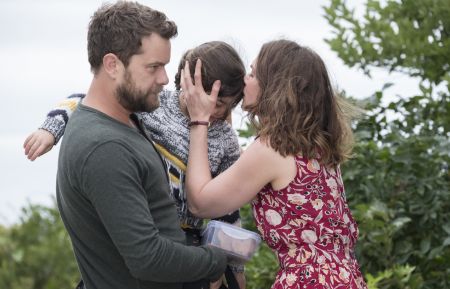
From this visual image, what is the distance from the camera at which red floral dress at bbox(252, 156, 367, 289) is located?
128 inches

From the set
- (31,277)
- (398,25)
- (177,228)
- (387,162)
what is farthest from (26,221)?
(177,228)

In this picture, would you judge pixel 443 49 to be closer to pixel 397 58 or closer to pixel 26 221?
pixel 397 58

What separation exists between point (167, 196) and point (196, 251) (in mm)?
196

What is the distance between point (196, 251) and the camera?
3.00m

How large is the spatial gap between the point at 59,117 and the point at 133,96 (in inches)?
15.6

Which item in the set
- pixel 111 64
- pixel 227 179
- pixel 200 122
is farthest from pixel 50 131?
pixel 227 179

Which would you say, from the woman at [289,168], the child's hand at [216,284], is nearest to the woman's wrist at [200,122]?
the woman at [289,168]

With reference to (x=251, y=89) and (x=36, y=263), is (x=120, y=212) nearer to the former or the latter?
(x=251, y=89)

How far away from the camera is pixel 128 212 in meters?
2.82

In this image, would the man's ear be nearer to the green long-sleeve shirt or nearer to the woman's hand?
the green long-sleeve shirt

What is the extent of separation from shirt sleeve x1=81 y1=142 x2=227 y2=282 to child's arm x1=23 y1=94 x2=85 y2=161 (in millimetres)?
374

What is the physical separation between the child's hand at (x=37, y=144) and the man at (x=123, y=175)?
13 centimetres

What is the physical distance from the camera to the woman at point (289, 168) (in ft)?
10.5

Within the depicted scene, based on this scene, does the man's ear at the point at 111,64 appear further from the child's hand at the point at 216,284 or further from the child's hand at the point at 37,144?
the child's hand at the point at 216,284
